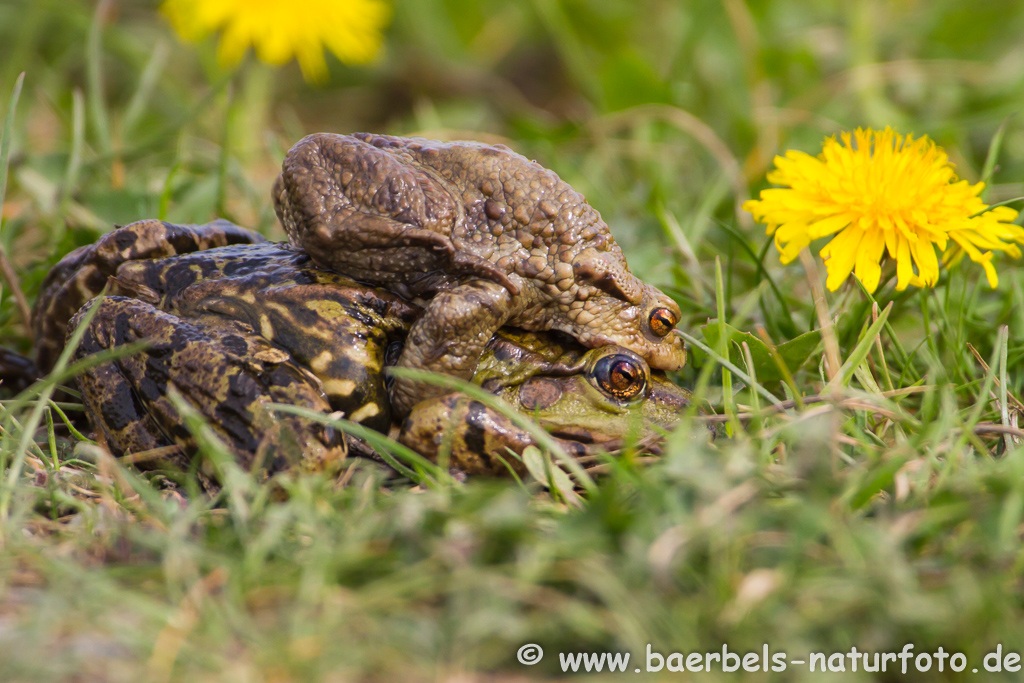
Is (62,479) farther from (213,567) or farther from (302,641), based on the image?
(302,641)

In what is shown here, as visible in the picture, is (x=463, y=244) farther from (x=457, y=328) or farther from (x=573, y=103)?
(x=573, y=103)

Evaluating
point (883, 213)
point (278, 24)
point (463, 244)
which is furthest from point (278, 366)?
point (278, 24)

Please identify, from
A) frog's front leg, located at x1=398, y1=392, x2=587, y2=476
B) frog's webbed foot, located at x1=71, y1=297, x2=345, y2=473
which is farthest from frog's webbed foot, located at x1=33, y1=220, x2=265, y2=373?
frog's front leg, located at x1=398, y1=392, x2=587, y2=476

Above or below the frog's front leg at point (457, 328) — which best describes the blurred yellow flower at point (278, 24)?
above

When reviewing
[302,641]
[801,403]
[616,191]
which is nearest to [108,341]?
[302,641]
